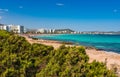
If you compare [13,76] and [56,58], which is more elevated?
[56,58]

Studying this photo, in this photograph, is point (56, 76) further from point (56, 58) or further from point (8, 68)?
point (8, 68)

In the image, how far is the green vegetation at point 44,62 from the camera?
11.5m

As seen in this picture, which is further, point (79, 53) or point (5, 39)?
point (5, 39)

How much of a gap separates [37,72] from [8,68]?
1453mm

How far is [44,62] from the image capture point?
1466cm

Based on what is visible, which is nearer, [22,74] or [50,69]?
[50,69]

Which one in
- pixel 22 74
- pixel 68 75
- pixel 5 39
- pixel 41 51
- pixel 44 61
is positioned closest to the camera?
pixel 68 75

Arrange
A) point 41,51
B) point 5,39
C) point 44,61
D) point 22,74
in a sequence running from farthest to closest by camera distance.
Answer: point 5,39
point 41,51
point 44,61
point 22,74

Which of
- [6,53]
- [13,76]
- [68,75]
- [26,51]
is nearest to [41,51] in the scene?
[26,51]

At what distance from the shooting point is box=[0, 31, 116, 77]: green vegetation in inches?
451

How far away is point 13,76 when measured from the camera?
1305 centimetres

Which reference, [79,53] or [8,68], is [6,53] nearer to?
[8,68]

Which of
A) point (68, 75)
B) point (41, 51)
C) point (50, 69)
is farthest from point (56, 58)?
point (41, 51)

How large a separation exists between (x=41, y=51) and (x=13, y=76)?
10.2 ft
